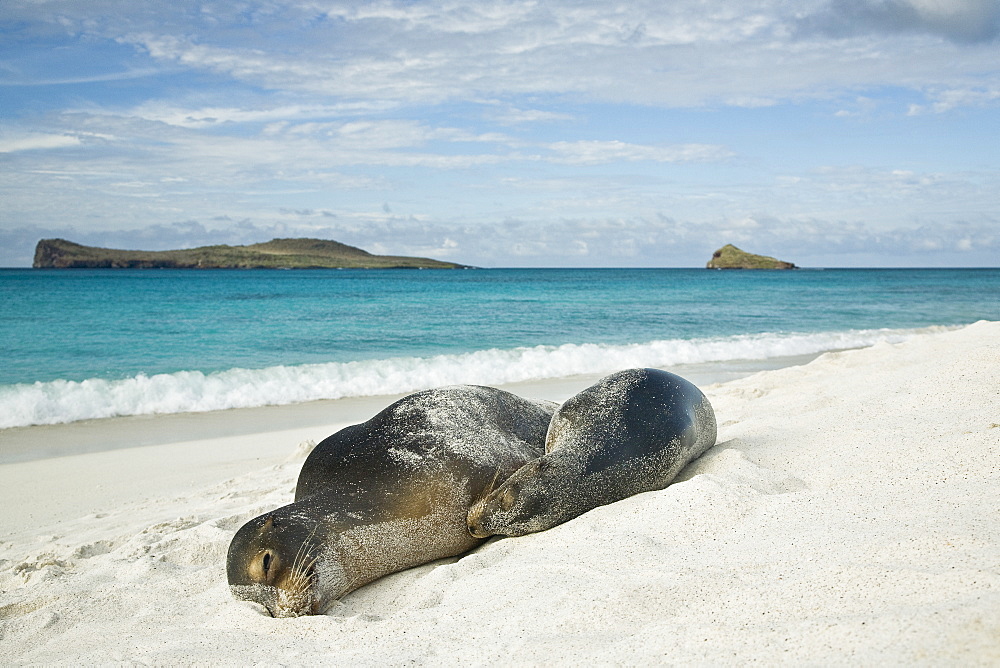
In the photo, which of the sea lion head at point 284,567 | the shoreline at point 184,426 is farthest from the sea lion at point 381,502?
the shoreline at point 184,426

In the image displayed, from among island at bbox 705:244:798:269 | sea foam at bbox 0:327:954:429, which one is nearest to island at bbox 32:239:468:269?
island at bbox 705:244:798:269

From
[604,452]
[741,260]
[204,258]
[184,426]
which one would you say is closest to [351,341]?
[184,426]

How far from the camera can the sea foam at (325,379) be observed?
9.41 metres

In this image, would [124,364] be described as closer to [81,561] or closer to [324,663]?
[81,561]

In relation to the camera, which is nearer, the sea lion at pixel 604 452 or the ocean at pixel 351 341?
the sea lion at pixel 604 452

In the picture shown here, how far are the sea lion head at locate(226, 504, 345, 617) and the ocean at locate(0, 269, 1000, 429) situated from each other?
6876mm

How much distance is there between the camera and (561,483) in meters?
4.01

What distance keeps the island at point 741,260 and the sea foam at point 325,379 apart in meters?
101

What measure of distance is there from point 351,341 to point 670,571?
15.9 meters

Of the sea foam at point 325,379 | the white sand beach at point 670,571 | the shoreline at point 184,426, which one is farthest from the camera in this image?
the sea foam at point 325,379

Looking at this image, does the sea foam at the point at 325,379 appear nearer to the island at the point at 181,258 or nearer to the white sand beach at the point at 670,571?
the white sand beach at the point at 670,571

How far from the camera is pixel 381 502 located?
3.80 m

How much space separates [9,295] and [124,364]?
93.2 ft

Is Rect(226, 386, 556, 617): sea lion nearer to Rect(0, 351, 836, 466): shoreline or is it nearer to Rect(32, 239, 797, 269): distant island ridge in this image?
Rect(0, 351, 836, 466): shoreline
